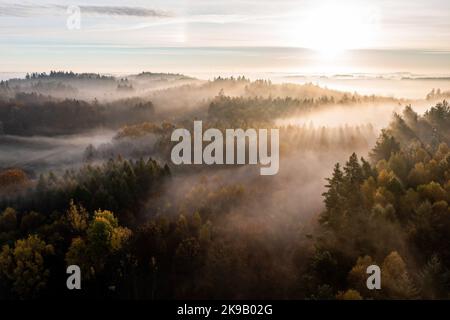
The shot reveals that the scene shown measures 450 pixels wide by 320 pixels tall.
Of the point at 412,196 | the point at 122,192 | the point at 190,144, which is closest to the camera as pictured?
the point at 412,196

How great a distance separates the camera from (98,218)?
85.3 metres

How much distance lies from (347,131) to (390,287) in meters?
97.6

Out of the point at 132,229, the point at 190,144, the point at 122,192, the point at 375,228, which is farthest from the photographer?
the point at 190,144

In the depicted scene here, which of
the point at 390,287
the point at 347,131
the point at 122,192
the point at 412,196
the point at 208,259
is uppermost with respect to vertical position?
the point at 347,131

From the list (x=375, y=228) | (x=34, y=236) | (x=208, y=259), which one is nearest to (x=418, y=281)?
(x=375, y=228)

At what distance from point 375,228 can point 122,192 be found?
2113 inches

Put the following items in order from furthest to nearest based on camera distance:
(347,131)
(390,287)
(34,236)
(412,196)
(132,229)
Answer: (347,131)
(132,229)
(34,236)
(412,196)
(390,287)

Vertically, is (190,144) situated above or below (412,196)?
above

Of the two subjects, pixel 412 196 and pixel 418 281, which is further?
pixel 412 196

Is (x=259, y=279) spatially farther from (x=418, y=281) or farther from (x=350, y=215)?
(x=418, y=281)

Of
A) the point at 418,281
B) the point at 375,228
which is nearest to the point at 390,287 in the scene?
the point at 418,281

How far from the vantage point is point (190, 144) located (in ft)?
547

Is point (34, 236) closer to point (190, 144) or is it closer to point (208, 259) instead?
point (208, 259)

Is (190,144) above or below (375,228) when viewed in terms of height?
above
